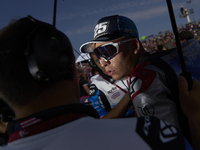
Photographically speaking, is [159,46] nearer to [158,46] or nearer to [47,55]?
[158,46]

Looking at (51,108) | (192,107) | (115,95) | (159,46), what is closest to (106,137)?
(51,108)

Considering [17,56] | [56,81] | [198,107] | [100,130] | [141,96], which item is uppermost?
[17,56]

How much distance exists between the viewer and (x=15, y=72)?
768mm

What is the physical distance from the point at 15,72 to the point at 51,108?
0.26 metres

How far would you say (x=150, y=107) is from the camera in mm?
1118

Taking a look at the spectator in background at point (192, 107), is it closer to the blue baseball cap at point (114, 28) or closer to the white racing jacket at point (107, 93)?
the blue baseball cap at point (114, 28)

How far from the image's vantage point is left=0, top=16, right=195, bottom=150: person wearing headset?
2.16 ft

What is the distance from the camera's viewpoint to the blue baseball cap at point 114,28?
171 cm

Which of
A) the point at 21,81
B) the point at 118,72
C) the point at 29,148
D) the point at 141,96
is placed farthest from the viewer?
the point at 118,72

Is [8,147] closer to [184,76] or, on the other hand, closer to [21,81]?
[21,81]

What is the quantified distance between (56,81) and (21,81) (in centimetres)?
17

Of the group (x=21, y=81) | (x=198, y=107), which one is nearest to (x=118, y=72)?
(x=198, y=107)

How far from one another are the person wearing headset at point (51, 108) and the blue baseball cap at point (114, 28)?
880 millimetres

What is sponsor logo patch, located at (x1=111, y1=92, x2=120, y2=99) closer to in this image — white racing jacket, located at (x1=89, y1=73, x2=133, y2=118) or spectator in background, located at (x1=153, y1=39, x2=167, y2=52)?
white racing jacket, located at (x1=89, y1=73, x2=133, y2=118)
